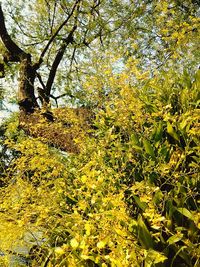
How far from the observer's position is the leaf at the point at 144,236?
2412mm

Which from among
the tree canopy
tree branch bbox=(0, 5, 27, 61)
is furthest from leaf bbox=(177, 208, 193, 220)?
tree branch bbox=(0, 5, 27, 61)

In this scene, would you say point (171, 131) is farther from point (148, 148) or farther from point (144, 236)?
point (144, 236)

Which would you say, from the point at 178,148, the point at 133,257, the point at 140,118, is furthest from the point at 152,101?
the point at 133,257

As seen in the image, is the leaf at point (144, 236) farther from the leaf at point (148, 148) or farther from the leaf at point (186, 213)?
the leaf at point (148, 148)

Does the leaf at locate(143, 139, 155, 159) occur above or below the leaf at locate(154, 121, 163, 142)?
below

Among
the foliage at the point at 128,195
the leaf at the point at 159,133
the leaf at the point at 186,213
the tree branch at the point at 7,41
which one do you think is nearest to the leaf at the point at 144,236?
the foliage at the point at 128,195

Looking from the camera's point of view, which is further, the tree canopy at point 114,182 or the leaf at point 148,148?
the leaf at point 148,148

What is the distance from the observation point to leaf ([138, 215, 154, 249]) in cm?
241

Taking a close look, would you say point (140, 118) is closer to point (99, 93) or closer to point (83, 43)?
point (99, 93)

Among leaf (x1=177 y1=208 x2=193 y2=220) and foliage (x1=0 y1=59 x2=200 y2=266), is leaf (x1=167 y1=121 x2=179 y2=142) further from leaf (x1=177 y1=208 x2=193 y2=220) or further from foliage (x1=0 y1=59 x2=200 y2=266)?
leaf (x1=177 y1=208 x2=193 y2=220)

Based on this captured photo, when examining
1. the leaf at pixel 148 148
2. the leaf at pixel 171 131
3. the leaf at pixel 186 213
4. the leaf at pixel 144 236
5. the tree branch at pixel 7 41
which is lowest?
the leaf at pixel 144 236

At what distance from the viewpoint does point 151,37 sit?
32.1 feet

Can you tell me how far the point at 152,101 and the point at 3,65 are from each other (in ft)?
21.9

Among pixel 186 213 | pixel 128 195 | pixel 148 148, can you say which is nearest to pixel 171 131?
pixel 148 148
